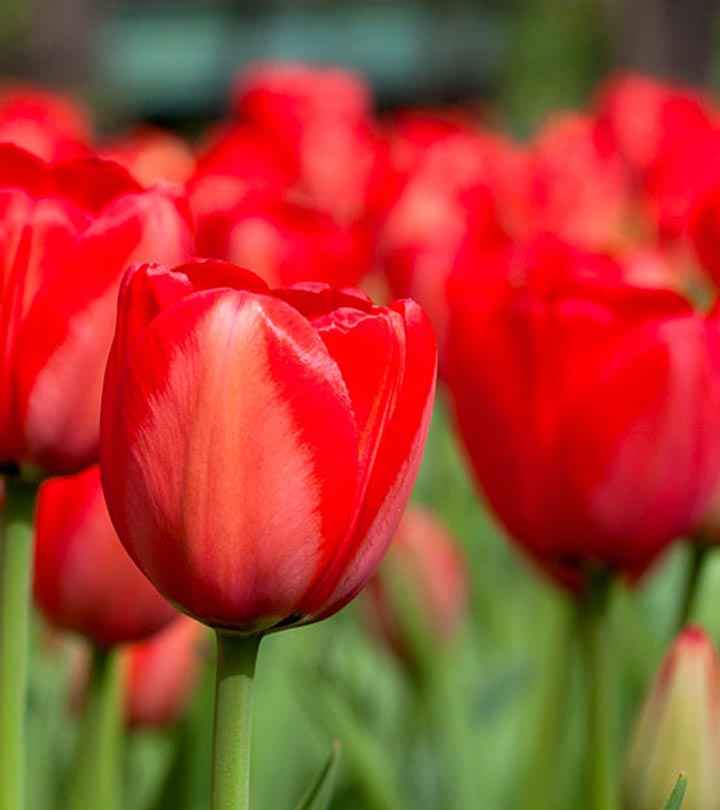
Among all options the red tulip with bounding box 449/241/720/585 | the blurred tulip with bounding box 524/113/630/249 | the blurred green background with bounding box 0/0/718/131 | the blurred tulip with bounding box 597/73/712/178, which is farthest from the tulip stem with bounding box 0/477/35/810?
the blurred green background with bounding box 0/0/718/131

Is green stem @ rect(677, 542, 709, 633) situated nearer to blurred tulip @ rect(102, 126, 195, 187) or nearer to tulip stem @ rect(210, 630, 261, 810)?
tulip stem @ rect(210, 630, 261, 810)

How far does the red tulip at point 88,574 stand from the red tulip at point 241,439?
24 cm

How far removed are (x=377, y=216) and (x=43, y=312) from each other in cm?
89

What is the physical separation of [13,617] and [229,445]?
15cm

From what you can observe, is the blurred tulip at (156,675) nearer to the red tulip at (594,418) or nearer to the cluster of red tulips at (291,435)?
the cluster of red tulips at (291,435)

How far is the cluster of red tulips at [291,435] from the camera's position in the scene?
50 centimetres

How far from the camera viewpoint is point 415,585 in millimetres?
993

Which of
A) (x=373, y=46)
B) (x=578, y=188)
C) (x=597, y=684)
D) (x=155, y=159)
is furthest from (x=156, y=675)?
(x=373, y=46)

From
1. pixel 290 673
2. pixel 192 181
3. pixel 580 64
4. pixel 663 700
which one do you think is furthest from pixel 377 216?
pixel 580 64

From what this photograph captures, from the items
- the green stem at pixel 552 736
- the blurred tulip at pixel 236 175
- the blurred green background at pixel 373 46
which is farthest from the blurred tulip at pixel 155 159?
the blurred green background at pixel 373 46

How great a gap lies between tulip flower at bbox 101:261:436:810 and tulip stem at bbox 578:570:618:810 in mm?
243

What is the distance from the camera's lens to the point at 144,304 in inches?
20.0

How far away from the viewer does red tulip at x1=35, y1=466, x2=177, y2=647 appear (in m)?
0.75

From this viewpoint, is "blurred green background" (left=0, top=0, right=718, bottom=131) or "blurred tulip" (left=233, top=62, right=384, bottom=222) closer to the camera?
"blurred tulip" (left=233, top=62, right=384, bottom=222)
